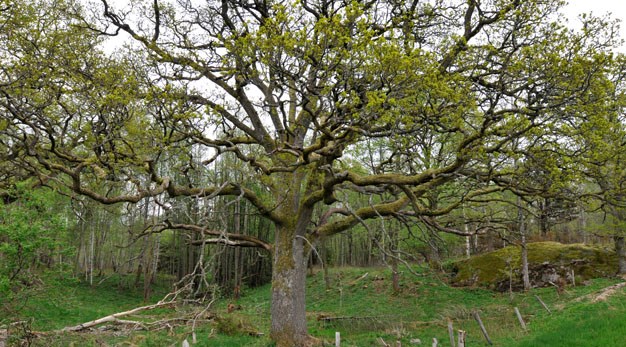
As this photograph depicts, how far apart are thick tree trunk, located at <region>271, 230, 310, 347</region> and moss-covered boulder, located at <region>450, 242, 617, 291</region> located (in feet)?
35.4

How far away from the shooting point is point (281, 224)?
428 inches

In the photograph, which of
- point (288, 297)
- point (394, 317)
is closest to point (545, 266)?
point (394, 317)

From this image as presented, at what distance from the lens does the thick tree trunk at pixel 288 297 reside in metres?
10.0

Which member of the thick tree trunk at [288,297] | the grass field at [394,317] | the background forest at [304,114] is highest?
the background forest at [304,114]

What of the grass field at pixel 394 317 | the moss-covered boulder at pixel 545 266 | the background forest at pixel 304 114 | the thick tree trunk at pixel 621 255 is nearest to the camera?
the background forest at pixel 304 114

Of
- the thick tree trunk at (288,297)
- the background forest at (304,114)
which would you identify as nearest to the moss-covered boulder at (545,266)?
the background forest at (304,114)

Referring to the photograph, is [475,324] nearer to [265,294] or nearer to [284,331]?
[284,331]

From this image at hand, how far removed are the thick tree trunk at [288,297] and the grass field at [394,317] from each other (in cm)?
54

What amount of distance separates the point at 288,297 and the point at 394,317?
784 centimetres

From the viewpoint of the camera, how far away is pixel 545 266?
18.6 metres

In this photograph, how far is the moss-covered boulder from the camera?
1784cm

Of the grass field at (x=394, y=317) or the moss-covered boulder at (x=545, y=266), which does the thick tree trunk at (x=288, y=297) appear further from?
the moss-covered boulder at (x=545, y=266)

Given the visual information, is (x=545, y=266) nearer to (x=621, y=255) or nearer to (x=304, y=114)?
(x=621, y=255)

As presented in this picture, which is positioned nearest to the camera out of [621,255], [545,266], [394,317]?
[394,317]
